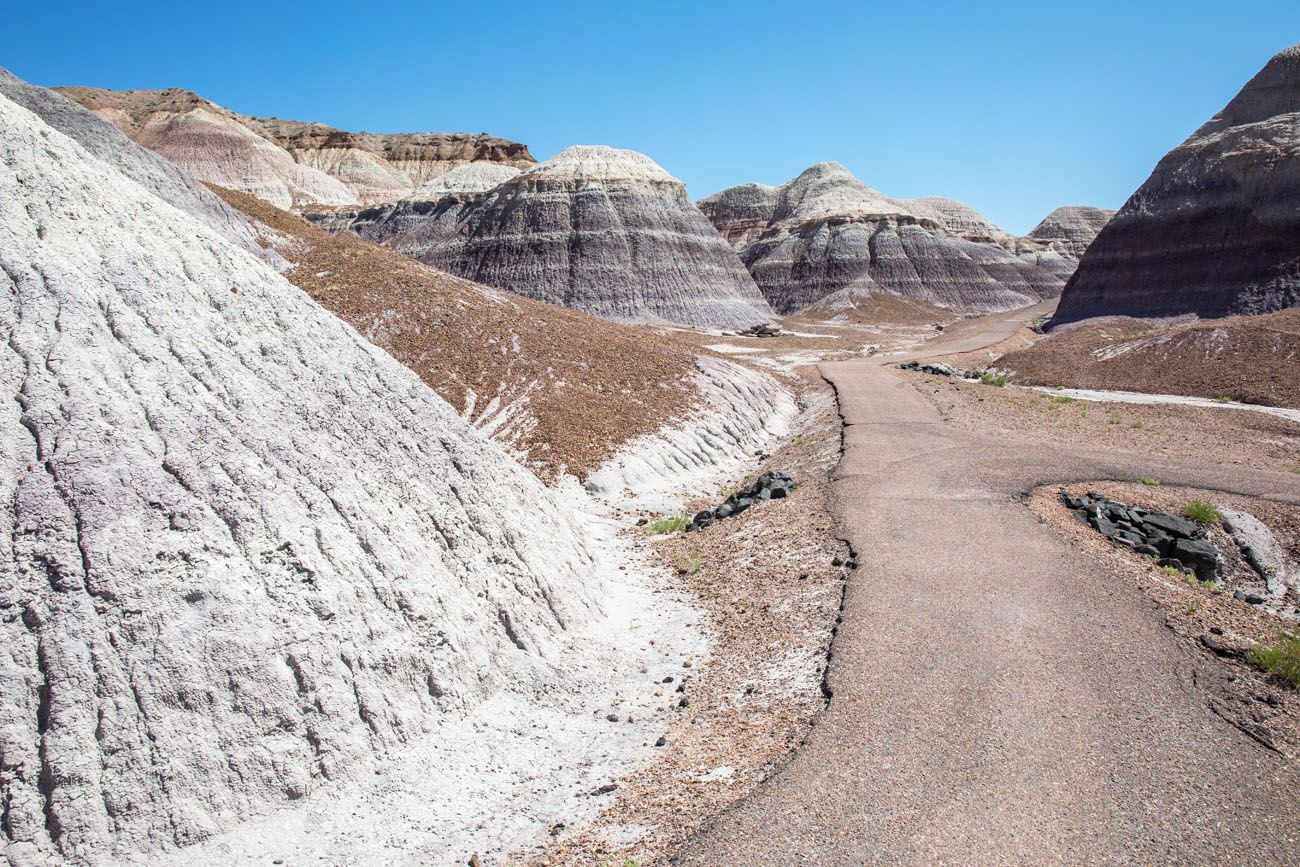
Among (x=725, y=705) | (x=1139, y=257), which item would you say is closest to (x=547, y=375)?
(x=725, y=705)

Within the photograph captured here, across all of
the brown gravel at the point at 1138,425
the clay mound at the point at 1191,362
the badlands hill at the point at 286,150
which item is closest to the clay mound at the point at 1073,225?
the badlands hill at the point at 286,150

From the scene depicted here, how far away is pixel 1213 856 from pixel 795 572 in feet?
18.8

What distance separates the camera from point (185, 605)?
5715mm

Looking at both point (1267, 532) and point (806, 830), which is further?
point (1267, 532)

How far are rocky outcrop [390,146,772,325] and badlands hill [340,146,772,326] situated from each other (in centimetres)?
9

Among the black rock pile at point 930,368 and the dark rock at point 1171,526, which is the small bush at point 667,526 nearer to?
the dark rock at point 1171,526

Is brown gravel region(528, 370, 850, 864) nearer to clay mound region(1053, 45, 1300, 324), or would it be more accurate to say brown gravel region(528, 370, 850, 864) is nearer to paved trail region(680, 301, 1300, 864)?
paved trail region(680, 301, 1300, 864)

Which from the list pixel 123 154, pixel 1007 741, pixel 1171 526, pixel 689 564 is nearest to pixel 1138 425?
pixel 1171 526

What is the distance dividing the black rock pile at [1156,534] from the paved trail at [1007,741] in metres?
2.00

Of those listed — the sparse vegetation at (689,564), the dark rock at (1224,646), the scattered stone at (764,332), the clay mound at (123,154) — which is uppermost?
the clay mound at (123,154)

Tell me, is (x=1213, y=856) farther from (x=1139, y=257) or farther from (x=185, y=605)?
(x=1139, y=257)

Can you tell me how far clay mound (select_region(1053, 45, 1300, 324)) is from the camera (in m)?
41.1

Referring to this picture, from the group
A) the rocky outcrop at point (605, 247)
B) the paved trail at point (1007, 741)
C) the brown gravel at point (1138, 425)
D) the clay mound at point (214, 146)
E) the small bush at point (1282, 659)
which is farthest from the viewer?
the clay mound at point (214, 146)

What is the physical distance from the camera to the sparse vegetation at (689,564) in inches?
446
